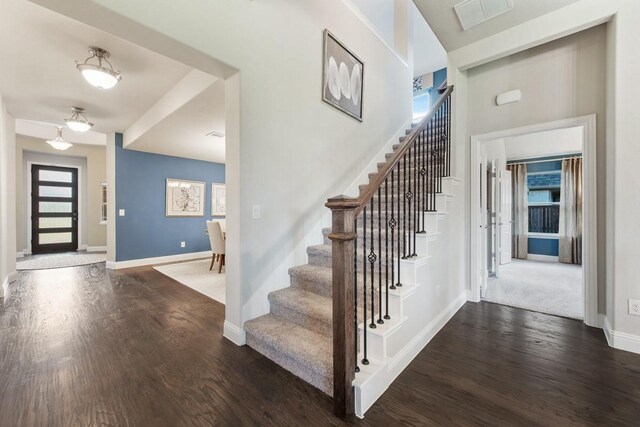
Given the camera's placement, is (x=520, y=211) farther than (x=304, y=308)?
Yes

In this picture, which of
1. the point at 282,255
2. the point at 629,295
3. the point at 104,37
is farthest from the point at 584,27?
the point at 104,37

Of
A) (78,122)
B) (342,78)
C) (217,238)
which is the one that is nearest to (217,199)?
(217,238)

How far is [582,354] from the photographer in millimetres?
2064

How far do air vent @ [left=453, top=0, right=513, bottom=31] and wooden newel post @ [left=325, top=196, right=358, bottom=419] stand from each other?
252cm

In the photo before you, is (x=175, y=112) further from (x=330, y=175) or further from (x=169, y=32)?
(x=330, y=175)

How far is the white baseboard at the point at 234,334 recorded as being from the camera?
2207 millimetres

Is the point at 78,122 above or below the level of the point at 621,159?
above

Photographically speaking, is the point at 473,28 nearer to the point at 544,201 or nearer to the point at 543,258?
the point at 544,201

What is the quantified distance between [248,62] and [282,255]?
5.79 ft

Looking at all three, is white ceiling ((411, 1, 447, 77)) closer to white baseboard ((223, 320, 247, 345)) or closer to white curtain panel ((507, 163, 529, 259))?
white curtain panel ((507, 163, 529, 259))

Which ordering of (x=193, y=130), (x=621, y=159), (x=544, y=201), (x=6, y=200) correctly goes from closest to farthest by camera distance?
(x=621, y=159) → (x=6, y=200) → (x=193, y=130) → (x=544, y=201)

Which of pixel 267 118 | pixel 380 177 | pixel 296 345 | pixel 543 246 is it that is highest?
pixel 267 118

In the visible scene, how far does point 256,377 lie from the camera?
179 cm

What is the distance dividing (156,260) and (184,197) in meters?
1.57
